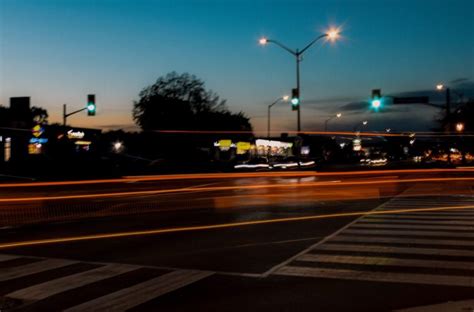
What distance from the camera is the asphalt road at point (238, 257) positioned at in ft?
25.9

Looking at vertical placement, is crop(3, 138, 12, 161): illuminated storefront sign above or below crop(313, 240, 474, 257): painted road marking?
above

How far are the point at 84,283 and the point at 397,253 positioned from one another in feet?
19.2

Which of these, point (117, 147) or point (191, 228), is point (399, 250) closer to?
point (191, 228)

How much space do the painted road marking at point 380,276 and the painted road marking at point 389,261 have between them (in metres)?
0.74

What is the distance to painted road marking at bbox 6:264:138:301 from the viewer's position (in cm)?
814

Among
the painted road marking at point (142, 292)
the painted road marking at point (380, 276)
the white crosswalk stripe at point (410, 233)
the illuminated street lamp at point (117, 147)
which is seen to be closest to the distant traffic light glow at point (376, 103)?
the white crosswalk stripe at point (410, 233)

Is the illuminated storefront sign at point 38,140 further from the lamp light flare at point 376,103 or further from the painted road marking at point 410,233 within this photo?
the painted road marking at point 410,233

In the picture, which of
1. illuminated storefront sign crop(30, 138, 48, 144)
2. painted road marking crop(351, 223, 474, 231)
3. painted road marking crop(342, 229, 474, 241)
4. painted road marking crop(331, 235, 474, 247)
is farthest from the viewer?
illuminated storefront sign crop(30, 138, 48, 144)

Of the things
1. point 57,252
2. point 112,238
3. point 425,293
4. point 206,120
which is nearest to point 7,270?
point 57,252

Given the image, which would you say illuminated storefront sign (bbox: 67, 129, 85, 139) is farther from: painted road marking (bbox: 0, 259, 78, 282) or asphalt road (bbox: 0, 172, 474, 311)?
painted road marking (bbox: 0, 259, 78, 282)

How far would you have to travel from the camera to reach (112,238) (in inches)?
535

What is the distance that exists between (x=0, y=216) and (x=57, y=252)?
8.16 metres

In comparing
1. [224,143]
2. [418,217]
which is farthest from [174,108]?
[418,217]

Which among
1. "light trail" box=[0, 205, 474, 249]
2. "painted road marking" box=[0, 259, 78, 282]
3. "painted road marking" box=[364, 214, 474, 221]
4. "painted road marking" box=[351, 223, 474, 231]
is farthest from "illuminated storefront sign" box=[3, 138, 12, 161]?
"painted road marking" box=[0, 259, 78, 282]
